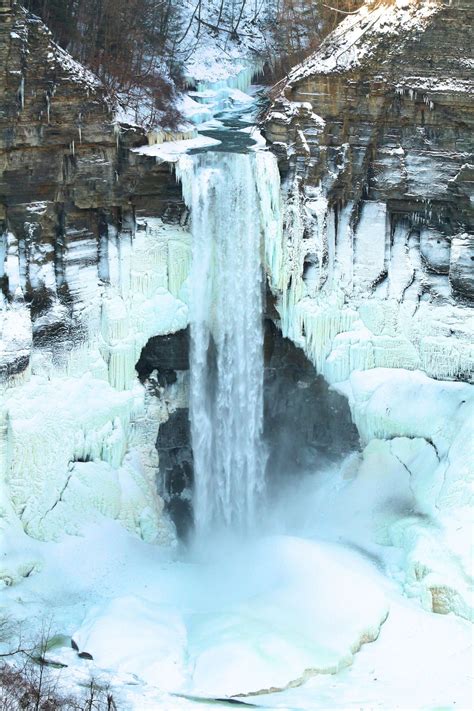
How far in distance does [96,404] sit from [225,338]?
10.8 ft

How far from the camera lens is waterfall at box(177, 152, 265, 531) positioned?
27.6 m

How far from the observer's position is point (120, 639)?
75.8 ft

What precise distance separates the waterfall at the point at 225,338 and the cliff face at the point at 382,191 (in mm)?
948

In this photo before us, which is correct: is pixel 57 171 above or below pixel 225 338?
above

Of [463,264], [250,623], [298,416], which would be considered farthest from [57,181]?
[250,623]

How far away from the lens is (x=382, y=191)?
2878 centimetres

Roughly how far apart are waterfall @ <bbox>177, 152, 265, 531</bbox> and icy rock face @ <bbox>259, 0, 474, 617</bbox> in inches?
23.3

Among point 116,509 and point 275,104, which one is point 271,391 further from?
point 275,104

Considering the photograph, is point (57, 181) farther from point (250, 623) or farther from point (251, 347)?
point (250, 623)

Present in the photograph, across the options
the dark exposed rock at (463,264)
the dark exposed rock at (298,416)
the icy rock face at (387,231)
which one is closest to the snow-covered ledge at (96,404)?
the dark exposed rock at (298,416)

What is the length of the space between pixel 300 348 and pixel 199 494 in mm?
4056

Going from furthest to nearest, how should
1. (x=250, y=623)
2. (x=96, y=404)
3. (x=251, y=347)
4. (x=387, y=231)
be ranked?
(x=387, y=231), (x=251, y=347), (x=96, y=404), (x=250, y=623)

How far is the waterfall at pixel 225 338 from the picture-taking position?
27594 millimetres

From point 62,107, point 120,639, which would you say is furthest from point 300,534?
point 62,107
